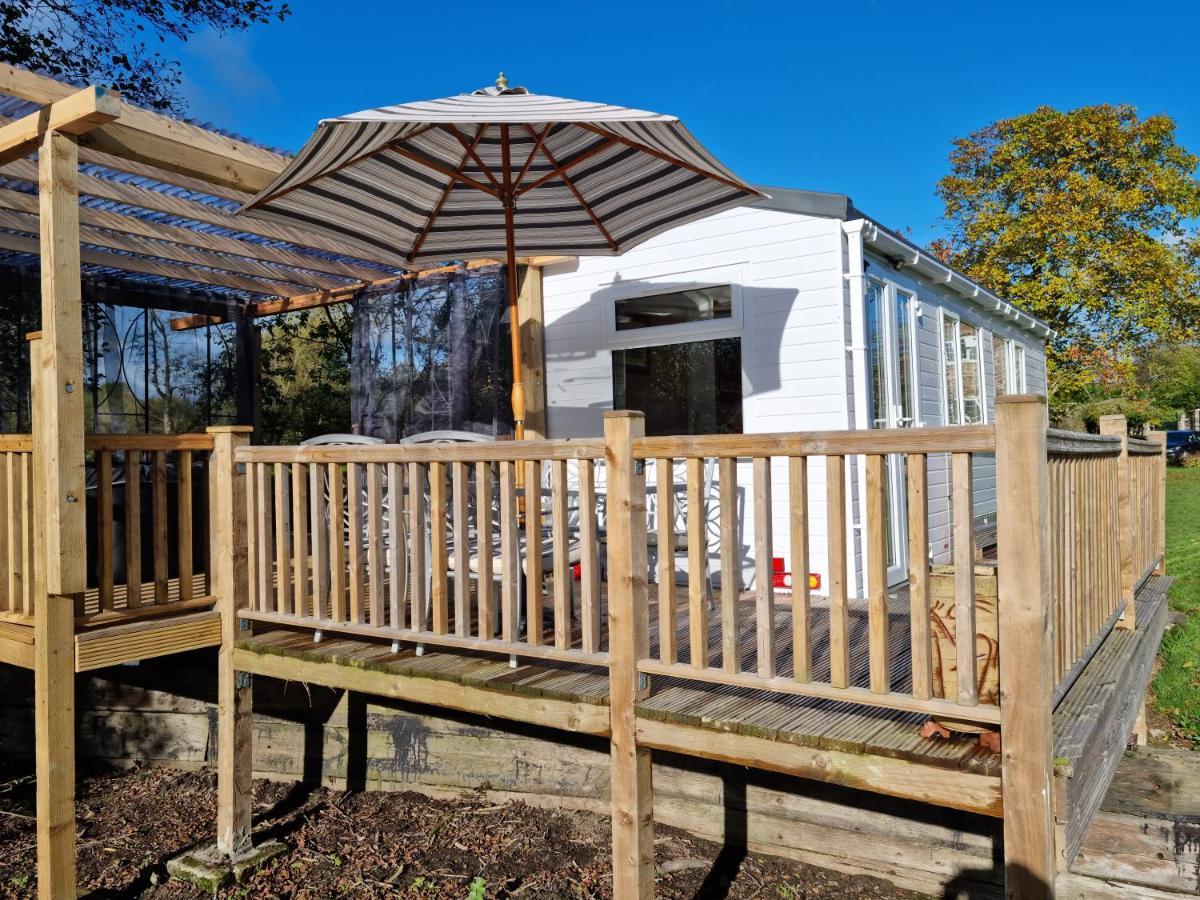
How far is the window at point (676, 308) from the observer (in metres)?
5.72

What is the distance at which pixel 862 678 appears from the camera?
3.16 m

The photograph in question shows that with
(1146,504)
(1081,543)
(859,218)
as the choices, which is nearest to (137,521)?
(1081,543)

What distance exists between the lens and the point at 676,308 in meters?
5.92

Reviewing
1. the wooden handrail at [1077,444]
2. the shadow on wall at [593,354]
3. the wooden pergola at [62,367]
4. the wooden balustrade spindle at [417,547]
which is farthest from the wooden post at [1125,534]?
the wooden pergola at [62,367]

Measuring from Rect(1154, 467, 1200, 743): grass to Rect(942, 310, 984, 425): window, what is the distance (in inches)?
90.7

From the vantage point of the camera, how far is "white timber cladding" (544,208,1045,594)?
5.28m

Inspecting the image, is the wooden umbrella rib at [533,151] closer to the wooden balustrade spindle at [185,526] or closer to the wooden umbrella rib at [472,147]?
the wooden umbrella rib at [472,147]

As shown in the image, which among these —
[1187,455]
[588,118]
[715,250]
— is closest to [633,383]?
[715,250]

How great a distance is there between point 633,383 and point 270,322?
607 centimetres

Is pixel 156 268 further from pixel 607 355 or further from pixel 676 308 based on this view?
pixel 676 308

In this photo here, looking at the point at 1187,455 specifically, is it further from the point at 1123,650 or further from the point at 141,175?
the point at 141,175

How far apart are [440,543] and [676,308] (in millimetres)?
3162

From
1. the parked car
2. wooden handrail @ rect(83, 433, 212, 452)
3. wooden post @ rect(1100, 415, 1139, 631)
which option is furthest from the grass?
the parked car

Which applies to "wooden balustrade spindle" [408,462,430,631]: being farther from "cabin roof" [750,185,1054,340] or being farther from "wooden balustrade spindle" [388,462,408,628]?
"cabin roof" [750,185,1054,340]
